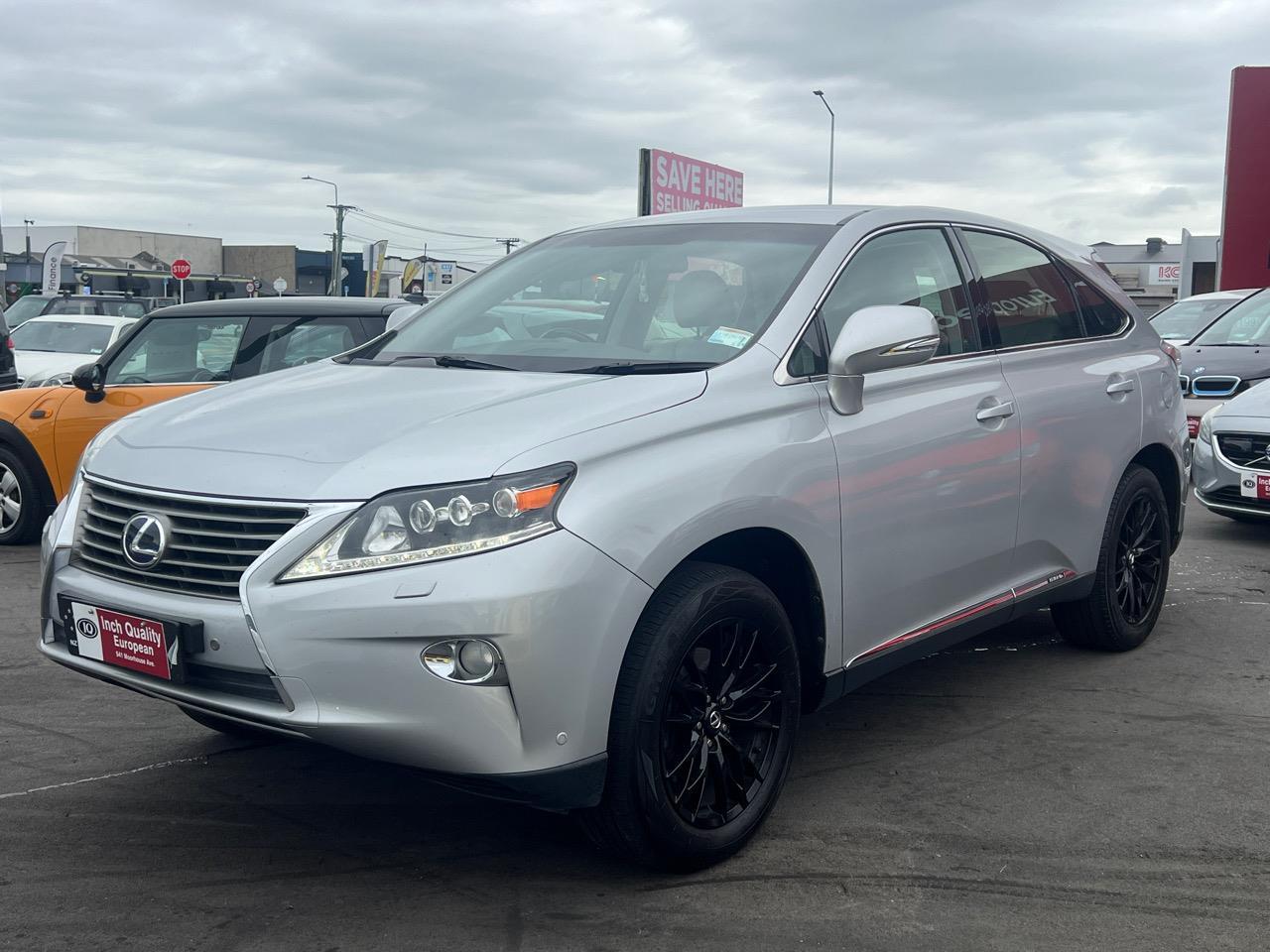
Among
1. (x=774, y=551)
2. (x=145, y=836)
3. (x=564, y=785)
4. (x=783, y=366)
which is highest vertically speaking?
(x=783, y=366)

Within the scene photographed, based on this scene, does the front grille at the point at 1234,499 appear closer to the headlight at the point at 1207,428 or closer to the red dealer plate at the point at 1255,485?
the red dealer plate at the point at 1255,485

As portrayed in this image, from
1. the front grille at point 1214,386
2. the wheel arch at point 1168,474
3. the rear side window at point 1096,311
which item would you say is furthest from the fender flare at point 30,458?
the front grille at point 1214,386

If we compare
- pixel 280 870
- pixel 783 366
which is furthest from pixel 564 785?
pixel 783 366

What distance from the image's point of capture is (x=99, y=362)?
7.90m

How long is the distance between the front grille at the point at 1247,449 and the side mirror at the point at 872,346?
16.5 feet

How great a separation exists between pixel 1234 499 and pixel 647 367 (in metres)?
5.69

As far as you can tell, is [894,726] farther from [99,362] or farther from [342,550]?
[99,362]

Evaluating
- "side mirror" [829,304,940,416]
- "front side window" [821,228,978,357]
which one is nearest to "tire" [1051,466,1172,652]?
"front side window" [821,228,978,357]

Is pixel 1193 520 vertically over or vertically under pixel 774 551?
under

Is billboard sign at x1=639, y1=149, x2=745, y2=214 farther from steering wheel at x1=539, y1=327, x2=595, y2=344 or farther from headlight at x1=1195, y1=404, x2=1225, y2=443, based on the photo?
steering wheel at x1=539, y1=327, x2=595, y2=344

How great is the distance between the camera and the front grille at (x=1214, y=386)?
36.7ft

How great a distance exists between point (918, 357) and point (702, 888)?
1561 millimetres

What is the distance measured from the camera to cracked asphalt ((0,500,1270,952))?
3.04 meters

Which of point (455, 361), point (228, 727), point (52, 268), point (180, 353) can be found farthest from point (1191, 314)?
point (52, 268)
